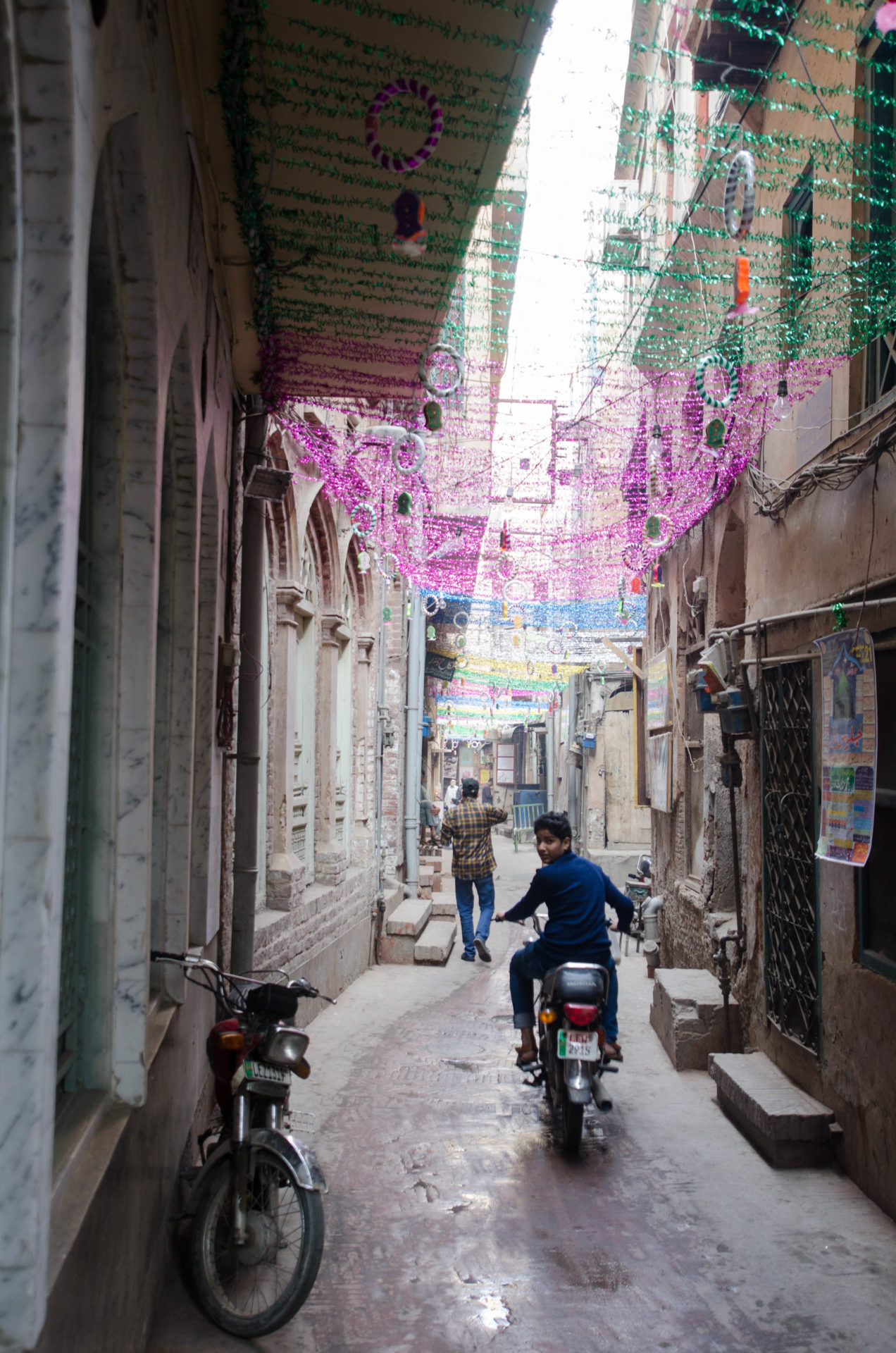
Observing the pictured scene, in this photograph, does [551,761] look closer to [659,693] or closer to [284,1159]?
[659,693]

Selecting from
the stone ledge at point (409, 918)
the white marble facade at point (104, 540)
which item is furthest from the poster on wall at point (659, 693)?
the white marble facade at point (104, 540)

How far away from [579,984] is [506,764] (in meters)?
43.7

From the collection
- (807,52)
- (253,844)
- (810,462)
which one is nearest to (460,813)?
(253,844)

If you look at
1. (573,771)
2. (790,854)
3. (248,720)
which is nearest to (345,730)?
(248,720)

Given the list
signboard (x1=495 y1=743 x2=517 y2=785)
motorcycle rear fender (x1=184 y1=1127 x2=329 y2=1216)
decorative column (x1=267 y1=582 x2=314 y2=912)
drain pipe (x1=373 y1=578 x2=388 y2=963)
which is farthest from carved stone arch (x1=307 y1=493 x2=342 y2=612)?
signboard (x1=495 y1=743 x2=517 y2=785)

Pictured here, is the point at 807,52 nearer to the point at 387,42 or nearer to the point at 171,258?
the point at 387,42

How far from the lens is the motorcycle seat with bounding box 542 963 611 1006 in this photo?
5.46 m

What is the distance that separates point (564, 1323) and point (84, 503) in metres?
3.04

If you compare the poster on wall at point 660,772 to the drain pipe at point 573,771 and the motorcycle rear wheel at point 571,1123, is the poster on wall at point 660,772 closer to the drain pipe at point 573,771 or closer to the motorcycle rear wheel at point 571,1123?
the motorcycle rear wheel at point 571,1123

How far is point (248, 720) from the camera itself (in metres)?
6.36

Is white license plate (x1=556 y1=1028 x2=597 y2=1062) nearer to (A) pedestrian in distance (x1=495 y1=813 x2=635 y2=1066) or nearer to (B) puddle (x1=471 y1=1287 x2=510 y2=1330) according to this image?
(A) pedestrian in distance (x1=495 y1=813 x2=635 y2=1066)

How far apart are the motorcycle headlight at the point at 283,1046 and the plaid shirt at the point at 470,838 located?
26.3 feet

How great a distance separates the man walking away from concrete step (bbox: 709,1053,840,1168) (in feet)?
19.2

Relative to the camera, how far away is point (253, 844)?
642cm
